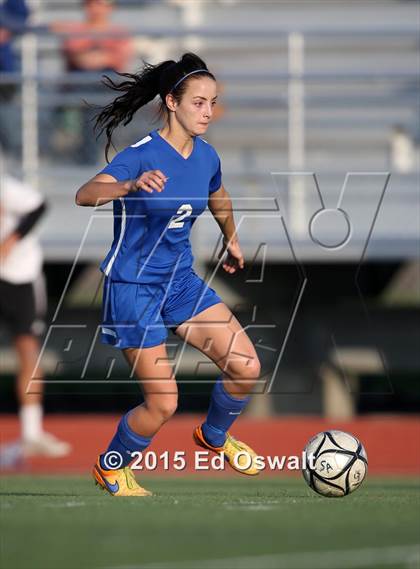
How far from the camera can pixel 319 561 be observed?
472 cm

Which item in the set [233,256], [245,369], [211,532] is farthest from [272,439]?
[211,532]

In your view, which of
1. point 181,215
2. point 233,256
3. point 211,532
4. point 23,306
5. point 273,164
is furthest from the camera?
A: point 273,164

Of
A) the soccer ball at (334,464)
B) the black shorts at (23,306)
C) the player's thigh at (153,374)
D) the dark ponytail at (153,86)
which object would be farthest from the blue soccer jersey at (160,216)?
the black shorts at (23,306)

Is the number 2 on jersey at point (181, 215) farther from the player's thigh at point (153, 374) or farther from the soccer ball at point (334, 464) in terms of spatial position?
the soccer ball at point (334, 464)

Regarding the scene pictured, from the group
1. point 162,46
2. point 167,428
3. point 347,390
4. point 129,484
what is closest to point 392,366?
point 347,390

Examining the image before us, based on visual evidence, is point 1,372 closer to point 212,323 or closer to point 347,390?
point 347,390

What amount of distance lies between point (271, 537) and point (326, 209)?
8.06 meters

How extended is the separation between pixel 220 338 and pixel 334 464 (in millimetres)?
813

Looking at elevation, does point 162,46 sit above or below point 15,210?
above

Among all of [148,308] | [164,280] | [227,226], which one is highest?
[227,226]

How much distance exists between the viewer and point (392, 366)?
1409 centimetres

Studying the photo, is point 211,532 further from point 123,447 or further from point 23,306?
point 23,306

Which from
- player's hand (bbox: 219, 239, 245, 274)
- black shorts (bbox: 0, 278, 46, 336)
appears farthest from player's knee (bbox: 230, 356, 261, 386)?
black shorts (bbox: 0, 278, 46, 336)

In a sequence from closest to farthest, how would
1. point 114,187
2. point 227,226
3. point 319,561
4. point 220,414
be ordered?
point 319,561 < point 114,187 < point 220,414 < point 227,226
